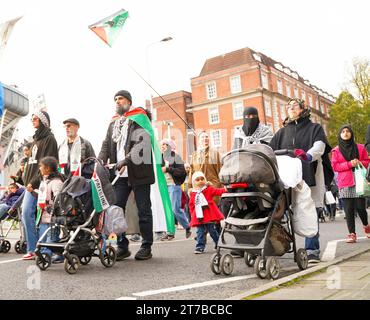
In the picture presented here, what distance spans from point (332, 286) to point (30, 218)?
14.1ft

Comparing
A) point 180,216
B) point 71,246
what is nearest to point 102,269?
point 71,246

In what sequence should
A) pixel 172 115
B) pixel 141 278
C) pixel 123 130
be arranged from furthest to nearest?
pixel 172 115 → pixel 123 130 → pixel 141 278

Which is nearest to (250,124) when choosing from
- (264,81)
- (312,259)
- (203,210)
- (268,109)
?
(203,210)

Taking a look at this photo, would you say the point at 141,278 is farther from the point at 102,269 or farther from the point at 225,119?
the point at 225,119

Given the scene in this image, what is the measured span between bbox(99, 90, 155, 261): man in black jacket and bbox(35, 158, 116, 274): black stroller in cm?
52

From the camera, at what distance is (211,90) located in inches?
1932

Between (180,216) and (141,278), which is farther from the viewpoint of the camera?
(180,216)

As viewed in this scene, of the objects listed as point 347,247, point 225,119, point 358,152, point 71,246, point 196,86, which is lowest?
point 347,247

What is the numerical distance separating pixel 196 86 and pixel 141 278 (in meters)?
47.5

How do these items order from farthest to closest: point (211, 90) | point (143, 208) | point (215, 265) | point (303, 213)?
point (211, 90) < point (143, 208) < point (303, 213) < point (215, 265)

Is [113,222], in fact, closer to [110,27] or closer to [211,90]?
[110,27]

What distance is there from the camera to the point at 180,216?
371 inches

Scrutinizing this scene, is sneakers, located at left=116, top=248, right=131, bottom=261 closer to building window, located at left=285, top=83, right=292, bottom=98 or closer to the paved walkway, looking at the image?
the paved walkway

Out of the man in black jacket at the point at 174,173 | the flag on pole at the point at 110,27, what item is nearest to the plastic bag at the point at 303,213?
the man in black jacket at the point at 174,173
